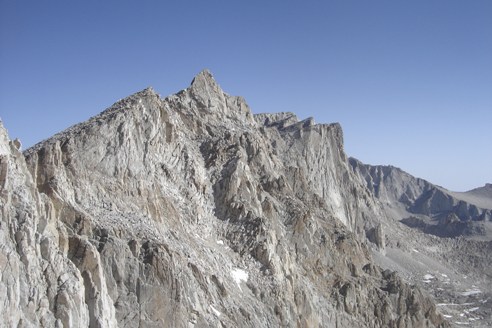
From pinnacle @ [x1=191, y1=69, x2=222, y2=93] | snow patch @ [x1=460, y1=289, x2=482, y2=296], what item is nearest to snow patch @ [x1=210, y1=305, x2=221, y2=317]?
pinnacle @ [x1=191, y1=69, x2=222, y2=93]

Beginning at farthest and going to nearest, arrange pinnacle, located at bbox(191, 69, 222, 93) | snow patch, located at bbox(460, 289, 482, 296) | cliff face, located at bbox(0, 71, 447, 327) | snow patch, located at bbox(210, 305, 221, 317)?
snow patch, located at bbox(460, 289, 482, 296), pinnacle, located at bbox(191, 69, 222, 93), snow patch, located at bbox(210, 305, 221, 317), cliff face, located at bbox(0, 71, 447, 327)

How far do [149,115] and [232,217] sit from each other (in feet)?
52.6

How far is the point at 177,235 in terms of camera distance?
6119 cm

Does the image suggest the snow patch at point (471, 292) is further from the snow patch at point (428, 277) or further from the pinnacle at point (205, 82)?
the pinnacle at point (205, 82)

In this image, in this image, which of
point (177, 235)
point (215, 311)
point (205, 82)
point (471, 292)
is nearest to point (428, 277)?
point (471, 292)

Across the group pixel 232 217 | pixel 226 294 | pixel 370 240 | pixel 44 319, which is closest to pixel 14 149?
pixel 44 319

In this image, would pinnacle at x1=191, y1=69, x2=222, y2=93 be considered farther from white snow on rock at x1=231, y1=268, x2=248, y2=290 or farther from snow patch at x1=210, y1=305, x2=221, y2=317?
snow patch at x1=210, y1=305, x2=221, y2=317

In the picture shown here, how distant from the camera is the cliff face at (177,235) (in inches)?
1495

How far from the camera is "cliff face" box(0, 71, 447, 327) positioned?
3797 cm

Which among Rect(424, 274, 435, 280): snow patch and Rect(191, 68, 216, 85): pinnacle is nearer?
Rect(191, 68, 216, 85): pinnacle

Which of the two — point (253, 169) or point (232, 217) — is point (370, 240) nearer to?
point (253, 169)

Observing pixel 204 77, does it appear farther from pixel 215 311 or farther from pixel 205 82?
pixel 215 311

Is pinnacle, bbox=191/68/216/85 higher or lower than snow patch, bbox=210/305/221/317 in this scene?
higher

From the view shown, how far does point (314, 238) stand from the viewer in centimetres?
8650
